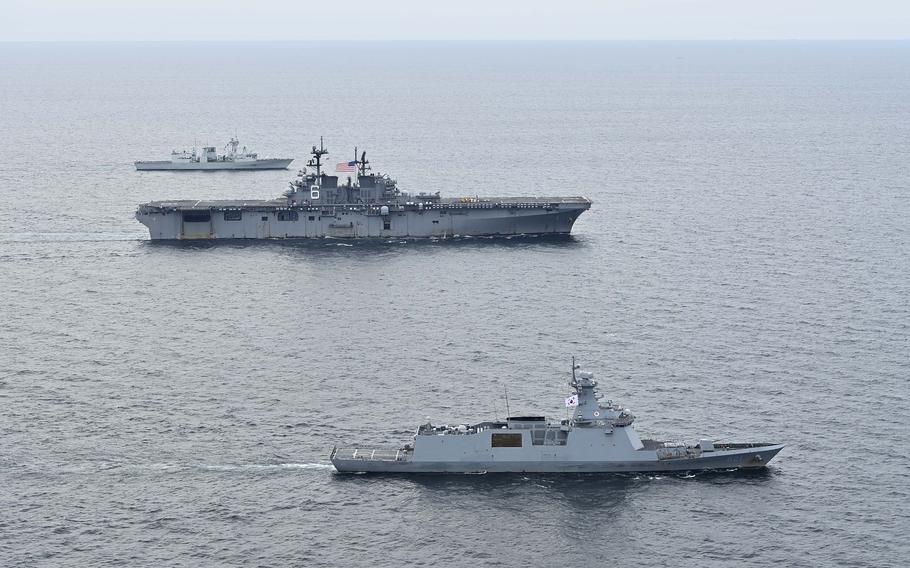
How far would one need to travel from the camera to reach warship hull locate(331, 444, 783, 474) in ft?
244

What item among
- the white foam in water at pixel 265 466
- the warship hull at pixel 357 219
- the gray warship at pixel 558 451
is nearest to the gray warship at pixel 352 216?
the warship hull at pixel 357 219

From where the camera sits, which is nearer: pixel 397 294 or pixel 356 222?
pixel 397 294

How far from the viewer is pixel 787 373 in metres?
90.6

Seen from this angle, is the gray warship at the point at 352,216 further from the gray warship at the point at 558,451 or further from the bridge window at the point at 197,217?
the gray warship at the point at 558,451

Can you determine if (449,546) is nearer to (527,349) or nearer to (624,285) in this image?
(527,349)

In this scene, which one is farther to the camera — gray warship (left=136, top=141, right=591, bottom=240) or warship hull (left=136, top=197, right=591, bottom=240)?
gray warship (left=136, top=141, right=591, bottom=240)

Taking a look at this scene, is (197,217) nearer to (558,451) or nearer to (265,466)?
(265,466)

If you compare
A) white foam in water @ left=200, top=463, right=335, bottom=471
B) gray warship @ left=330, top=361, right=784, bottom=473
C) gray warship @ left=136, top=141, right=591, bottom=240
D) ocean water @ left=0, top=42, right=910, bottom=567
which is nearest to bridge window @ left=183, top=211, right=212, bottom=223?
gray warship @ left=136, top=141, right=591, bottom=240

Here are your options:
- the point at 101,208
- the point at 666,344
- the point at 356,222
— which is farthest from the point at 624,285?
the point at 101,208

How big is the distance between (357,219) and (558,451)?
246ft

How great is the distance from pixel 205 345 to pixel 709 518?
4693cm

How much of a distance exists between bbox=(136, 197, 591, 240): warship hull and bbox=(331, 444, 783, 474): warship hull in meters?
70.6

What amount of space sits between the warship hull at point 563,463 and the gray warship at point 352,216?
70716 mm

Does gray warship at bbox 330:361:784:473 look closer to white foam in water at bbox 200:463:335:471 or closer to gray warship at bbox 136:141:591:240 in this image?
white foam in water at bbox 200:463:335:471
